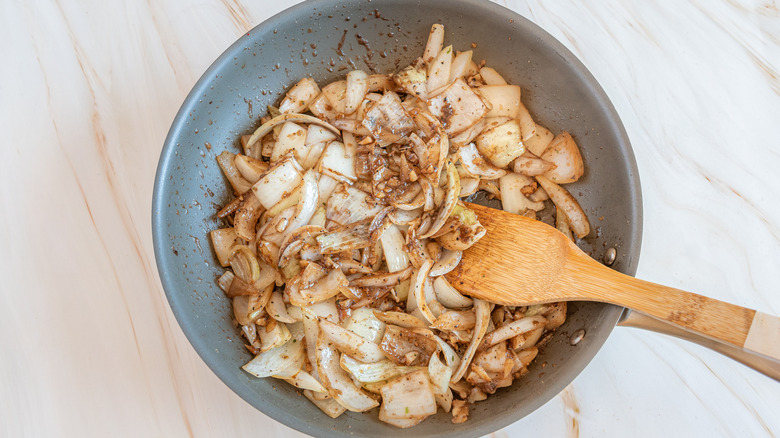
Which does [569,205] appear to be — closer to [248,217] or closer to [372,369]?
[372,369]

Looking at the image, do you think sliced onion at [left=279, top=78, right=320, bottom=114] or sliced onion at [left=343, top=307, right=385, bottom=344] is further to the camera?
sliced onion at [left=279, top=78, right=320, bottom=114]

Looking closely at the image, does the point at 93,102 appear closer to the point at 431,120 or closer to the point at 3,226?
the point at 3,226

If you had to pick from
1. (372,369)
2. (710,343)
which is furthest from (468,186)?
(710,343)

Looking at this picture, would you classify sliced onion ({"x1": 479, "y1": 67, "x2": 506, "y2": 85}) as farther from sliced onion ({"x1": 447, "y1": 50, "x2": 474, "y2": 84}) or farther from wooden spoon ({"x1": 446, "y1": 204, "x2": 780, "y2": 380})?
wooden spoon ({"x1": 446, "y1": 204, "x2": 780, "y2": 380})

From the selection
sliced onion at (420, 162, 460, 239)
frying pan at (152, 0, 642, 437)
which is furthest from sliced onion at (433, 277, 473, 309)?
frying pan at (152, 0, 642, 437)

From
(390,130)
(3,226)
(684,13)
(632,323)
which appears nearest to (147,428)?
(3,226)

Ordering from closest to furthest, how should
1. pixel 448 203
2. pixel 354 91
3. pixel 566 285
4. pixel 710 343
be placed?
pixel 710 343, pixel 566 285, pixel 448 203, pixel 354 91
